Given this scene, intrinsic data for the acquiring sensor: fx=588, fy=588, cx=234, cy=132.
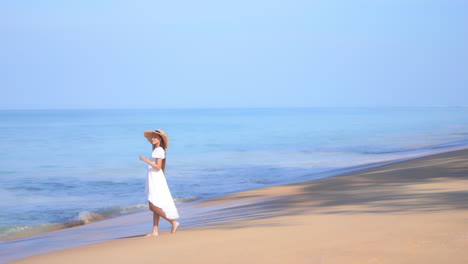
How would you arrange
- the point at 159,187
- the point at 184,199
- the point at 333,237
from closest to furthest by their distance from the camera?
the point at 333,237, the point at 159,187, the point at 184,199

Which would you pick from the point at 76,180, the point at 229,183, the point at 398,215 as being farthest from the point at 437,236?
the point at 76,180

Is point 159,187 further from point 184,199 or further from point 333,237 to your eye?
point 184,199

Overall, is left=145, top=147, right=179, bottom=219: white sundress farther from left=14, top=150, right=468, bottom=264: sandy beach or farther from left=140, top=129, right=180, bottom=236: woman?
left=14, top=150, right=468, bottom=264: sandy beach

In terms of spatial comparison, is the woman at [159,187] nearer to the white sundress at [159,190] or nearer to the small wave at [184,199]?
the white sundress at [159,190]

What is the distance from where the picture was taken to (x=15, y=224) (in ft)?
39.2

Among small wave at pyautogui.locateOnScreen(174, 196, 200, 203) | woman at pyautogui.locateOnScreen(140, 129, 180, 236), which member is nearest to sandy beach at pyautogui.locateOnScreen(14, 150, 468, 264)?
woman at pyautogui.locateOnScreen(140, 129, 180, 236)

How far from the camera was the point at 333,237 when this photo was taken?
19.0ft

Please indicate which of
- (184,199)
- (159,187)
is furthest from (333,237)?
(184,199)

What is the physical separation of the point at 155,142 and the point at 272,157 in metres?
20.7

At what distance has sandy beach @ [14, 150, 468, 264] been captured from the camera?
16.7 feet

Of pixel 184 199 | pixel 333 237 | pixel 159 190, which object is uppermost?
pixel 159 190

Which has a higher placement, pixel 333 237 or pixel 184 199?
pixel 333 237

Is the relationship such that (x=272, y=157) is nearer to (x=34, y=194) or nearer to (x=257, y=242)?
(x=34, y=194)

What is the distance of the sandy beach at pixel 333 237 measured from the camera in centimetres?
508
